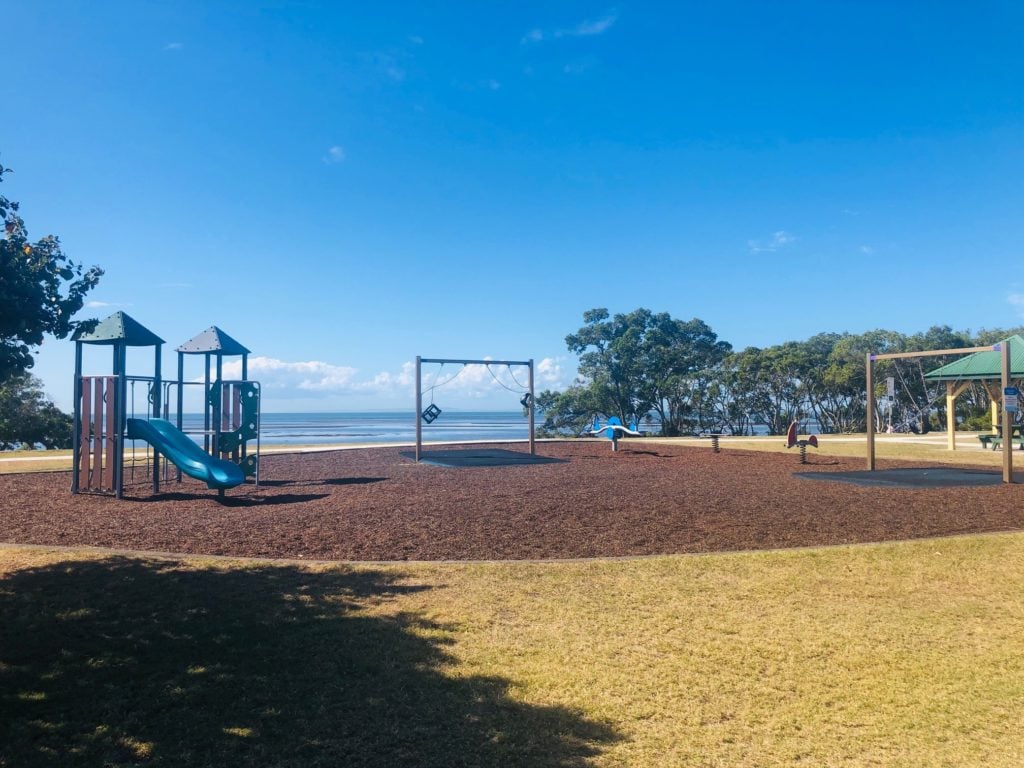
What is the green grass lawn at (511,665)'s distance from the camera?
3.43m

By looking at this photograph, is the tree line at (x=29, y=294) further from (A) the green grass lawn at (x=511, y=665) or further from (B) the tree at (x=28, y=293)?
(A) the green grass lawn at (x=511, y=665)

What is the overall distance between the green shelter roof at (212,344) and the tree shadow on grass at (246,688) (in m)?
9.59

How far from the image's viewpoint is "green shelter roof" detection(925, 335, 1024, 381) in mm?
23219

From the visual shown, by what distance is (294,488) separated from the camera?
44.2 feet

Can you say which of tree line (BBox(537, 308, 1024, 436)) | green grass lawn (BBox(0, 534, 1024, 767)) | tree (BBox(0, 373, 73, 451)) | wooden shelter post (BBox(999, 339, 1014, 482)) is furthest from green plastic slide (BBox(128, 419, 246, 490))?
tree line (BBox(537, 308, 1024, 436))

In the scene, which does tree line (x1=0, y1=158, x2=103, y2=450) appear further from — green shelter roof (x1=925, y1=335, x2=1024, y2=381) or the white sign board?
green shelter roof (x1=925, y1=335, x2=1024, y2=381)

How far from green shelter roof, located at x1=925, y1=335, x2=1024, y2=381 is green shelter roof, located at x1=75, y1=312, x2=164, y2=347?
24.7m

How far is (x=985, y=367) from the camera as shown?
24062 mm

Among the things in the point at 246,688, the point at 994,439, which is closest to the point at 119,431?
the point at 246,688

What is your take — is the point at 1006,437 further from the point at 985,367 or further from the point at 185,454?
the point at 185,454

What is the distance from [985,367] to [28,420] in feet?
125

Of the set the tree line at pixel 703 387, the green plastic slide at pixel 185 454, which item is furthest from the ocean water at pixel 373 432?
the tree line at pixel 703 387

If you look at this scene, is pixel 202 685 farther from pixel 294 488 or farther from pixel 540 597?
pixel 294 488

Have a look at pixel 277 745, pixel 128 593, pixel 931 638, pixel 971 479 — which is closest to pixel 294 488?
pixel 128 593
